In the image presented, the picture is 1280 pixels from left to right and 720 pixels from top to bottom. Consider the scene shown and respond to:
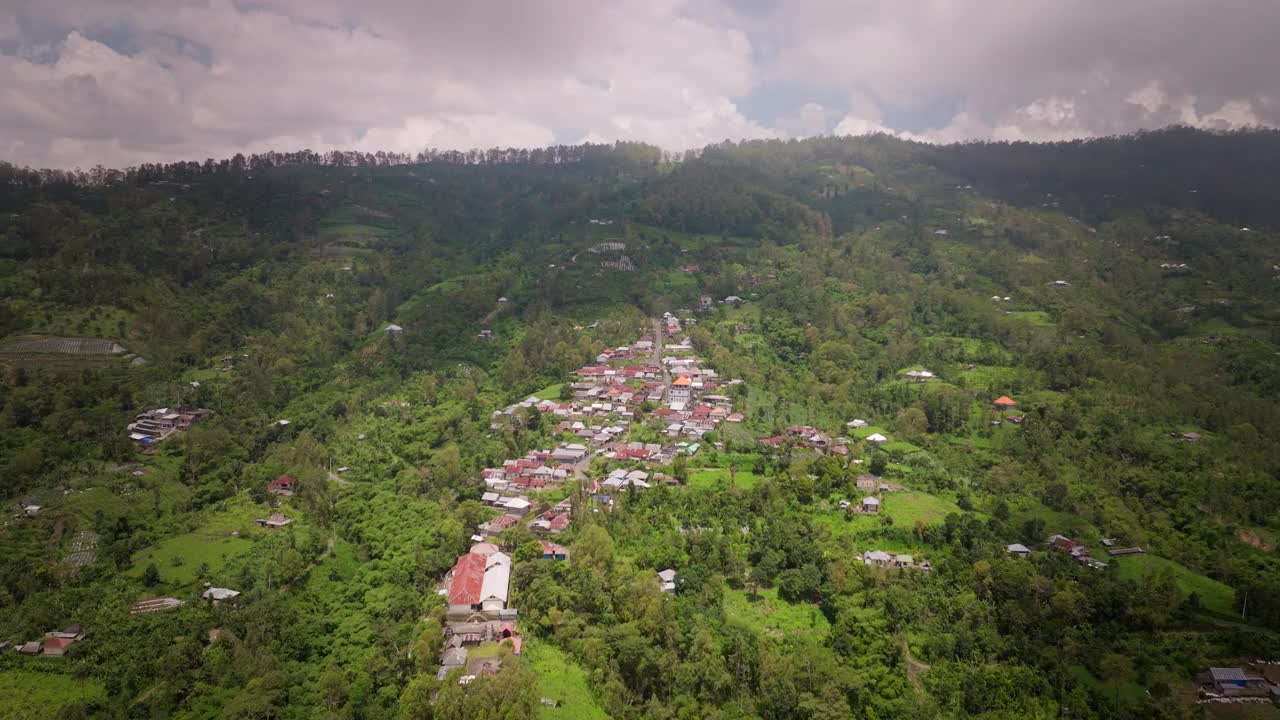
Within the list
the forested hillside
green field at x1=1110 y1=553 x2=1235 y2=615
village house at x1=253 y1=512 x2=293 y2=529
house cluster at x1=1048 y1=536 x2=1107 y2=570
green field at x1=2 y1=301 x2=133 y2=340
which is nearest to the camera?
the forested hillside

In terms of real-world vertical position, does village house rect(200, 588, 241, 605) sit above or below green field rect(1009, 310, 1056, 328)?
below

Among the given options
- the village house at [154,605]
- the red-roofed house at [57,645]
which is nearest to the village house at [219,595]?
the village house at [154,605]

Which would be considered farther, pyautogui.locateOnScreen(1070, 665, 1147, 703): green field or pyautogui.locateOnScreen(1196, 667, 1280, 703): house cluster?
pyautogui.locateOnScreen(1070, 665, 1147, 703): green field

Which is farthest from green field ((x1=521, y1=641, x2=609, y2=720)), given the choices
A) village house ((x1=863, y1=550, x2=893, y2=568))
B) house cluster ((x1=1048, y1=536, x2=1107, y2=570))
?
house cluster ((x1=1048, y1=536, x2=1107, y2=570))

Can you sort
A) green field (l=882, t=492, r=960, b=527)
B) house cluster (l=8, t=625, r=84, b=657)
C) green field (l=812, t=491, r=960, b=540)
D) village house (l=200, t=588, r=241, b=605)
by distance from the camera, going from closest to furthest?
house cluster (l=8, t=625, r=84, b=657)
village house (l=200, t=588, r=241, b=605)
green field (l=812, t=491, r=960, b=540)
green field (l=882, t=492, r=960, b=527)

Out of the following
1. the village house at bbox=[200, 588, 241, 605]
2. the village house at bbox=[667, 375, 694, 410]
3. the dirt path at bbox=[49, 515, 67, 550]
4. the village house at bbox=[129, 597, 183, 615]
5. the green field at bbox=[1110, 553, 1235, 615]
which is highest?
the village house at bbox=[667, 375, 694, 410]

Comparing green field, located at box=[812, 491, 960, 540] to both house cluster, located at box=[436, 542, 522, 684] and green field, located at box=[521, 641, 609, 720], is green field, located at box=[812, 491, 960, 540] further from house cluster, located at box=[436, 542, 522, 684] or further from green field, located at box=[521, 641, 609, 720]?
house cluster, located at box=[436, 542, 522, 684]
